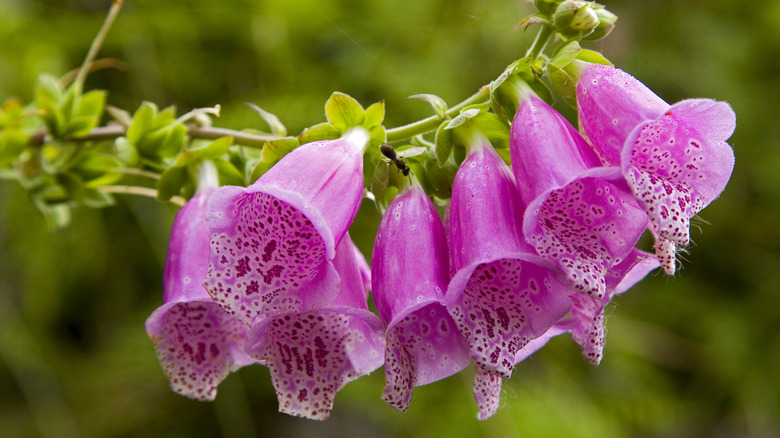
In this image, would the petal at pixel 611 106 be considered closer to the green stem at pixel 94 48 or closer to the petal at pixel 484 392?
the petal at pixel 484 392

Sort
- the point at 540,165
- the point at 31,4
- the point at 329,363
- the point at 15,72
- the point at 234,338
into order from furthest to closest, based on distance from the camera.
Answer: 1. the point at 31,4
2. the point at 15,72
3. the point at 234,338
4. the point at 329,363
5. the point at 540,165

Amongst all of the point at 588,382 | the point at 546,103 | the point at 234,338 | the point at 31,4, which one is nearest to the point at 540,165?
the point at 546,103

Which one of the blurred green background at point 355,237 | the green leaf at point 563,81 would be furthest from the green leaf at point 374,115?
the blurred green background at point 355,237

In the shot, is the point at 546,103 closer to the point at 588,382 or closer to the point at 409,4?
the point at 409,4

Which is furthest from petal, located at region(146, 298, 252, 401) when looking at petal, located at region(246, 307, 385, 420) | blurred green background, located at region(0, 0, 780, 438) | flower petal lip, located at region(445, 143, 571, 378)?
blurred green background, located at region(0, 0, 780, 438)

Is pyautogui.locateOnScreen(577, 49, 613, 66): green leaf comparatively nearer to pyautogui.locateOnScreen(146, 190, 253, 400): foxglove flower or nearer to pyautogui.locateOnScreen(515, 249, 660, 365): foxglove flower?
pyautogui.locateOnScreen(515, 249, 660, 365): foxglove flower

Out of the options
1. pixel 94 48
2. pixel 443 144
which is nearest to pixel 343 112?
pixel 443 144
